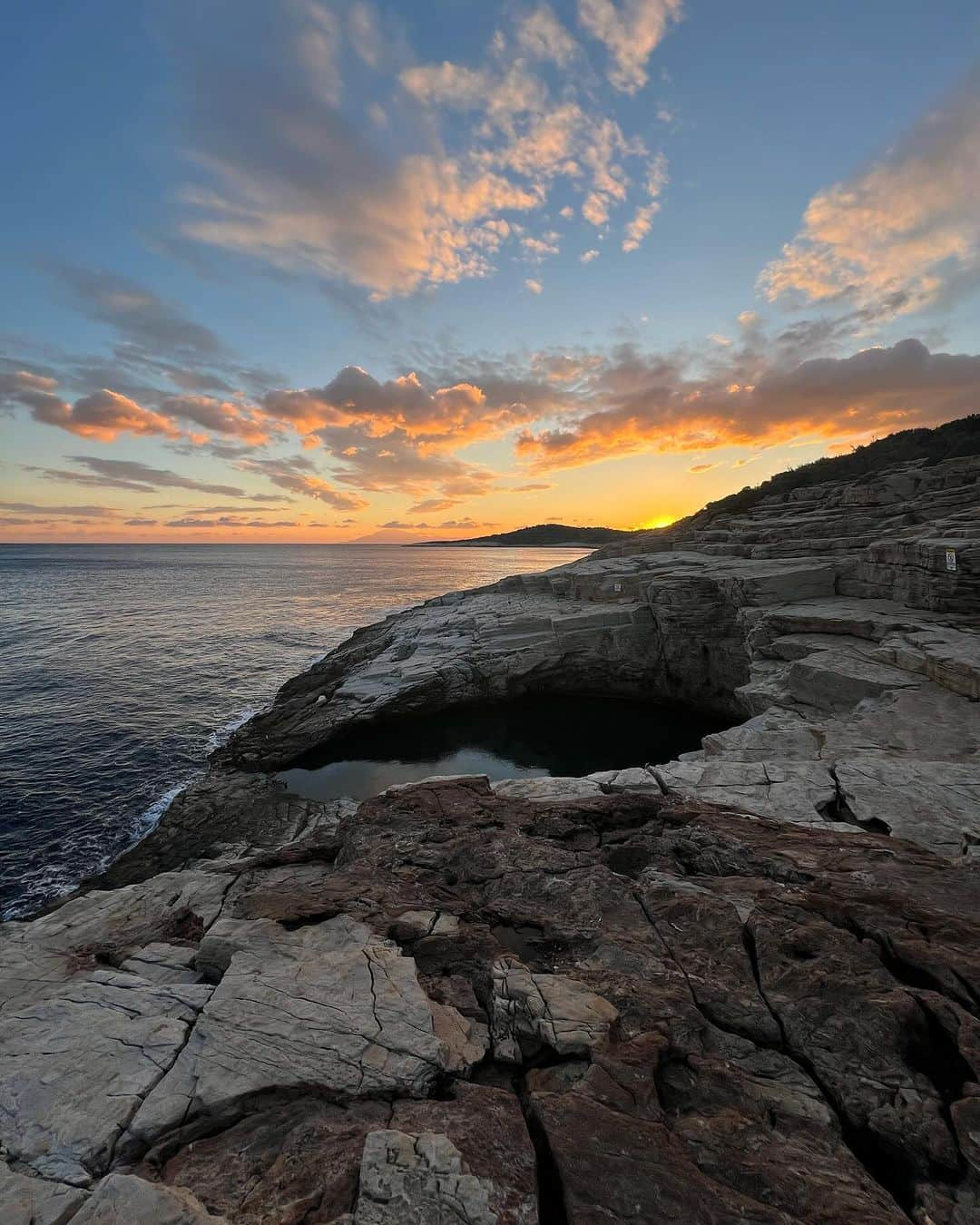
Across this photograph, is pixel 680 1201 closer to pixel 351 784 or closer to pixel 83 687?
pixel 351 784

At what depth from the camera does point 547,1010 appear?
5.63 m

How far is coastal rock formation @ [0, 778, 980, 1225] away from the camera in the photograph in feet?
13.0

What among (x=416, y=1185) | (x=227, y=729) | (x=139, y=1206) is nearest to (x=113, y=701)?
(x=227, y=729)

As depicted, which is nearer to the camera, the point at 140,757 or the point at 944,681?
the point at 944,681

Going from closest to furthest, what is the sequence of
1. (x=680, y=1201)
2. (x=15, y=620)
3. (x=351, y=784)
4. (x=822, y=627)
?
(x=680, y=1201) → (x=822, y=627) → (x=351, y=784) → (x=15, y=620)

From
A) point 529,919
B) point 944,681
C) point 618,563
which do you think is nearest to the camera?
point 529,919

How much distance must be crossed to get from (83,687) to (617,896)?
37813 mm

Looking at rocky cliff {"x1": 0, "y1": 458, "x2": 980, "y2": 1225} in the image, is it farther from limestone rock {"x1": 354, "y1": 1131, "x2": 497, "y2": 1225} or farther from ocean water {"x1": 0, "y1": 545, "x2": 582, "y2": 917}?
ocean water {"x1": 0, "y1": 545, "x2": 582, "y2": 917}

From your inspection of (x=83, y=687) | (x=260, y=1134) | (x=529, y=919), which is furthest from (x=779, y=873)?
(x=83, y=687)

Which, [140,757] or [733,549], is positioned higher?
[733,549]

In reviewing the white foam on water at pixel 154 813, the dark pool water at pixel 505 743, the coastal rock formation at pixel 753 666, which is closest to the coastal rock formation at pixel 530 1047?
the coastal rock formation at pixel 753 666

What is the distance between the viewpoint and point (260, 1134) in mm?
4566

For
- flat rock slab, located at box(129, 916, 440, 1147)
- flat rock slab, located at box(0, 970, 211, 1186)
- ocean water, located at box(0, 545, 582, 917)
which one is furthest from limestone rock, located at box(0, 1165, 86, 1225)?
ocean water, located at box(0, 545, 582, 917)

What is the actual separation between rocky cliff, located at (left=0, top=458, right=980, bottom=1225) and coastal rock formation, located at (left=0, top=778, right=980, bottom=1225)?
1.1 inches
